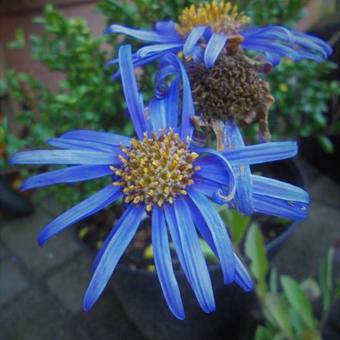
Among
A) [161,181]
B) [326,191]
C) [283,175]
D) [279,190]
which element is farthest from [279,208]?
[326,191]

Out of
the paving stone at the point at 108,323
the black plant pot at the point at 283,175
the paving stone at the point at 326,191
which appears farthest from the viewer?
the paving stone at the point at 326,191

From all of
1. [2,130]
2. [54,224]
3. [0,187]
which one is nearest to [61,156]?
[54,224]

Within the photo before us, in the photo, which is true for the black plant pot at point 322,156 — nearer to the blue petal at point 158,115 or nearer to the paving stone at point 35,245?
the paving stone at point 35,245

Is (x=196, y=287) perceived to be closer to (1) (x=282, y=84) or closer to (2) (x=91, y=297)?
(2) (x=91, y=297)

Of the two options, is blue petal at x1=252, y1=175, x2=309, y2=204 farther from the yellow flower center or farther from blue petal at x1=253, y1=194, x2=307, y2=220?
the yellow flower center

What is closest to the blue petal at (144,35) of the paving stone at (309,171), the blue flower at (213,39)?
the blue flower at (213,39)

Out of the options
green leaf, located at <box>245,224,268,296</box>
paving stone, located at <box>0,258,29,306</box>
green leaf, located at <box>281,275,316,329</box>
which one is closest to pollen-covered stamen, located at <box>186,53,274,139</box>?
green leaf, located at <box>245,224,268,296</box>
